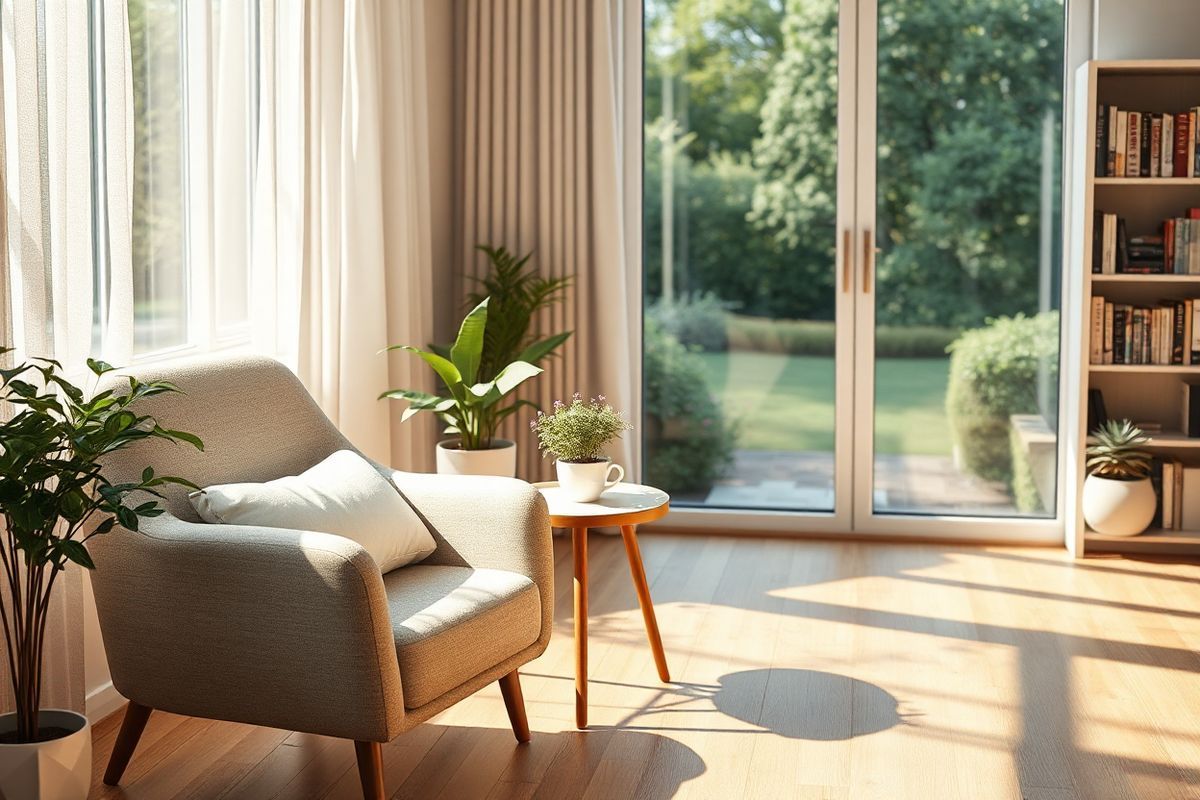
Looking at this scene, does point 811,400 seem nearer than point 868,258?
No

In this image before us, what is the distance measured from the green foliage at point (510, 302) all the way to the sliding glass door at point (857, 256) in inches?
17.9

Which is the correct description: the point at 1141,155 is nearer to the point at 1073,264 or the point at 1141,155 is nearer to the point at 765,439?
the point at 1073,264

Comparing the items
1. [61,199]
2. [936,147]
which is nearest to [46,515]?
[61,199]

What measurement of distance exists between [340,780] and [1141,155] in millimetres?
3387

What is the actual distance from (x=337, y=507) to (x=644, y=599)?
876mm

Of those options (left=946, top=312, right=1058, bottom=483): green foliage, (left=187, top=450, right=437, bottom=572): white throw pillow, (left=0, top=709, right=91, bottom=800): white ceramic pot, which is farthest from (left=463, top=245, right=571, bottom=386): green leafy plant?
(left=0, top=709, right=91, bottom=800): white ceramic pot

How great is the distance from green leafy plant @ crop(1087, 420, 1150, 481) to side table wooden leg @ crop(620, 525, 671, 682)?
201 cm

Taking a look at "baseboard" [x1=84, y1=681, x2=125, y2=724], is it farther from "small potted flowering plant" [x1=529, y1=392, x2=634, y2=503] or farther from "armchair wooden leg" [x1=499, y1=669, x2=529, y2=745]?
"small potted flowering plant" [x1=529, y1=392, x2=634, y2=503]

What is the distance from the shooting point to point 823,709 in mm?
3242

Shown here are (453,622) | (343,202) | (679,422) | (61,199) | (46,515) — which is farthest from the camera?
(679,422)

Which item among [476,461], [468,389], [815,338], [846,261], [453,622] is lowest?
[453,622]

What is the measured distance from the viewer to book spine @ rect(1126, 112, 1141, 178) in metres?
4.60

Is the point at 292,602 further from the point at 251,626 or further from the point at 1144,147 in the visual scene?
the point at 1144,147

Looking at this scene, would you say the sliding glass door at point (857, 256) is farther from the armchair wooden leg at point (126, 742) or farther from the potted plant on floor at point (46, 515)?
the potted plant on floor at point (46, 515)
